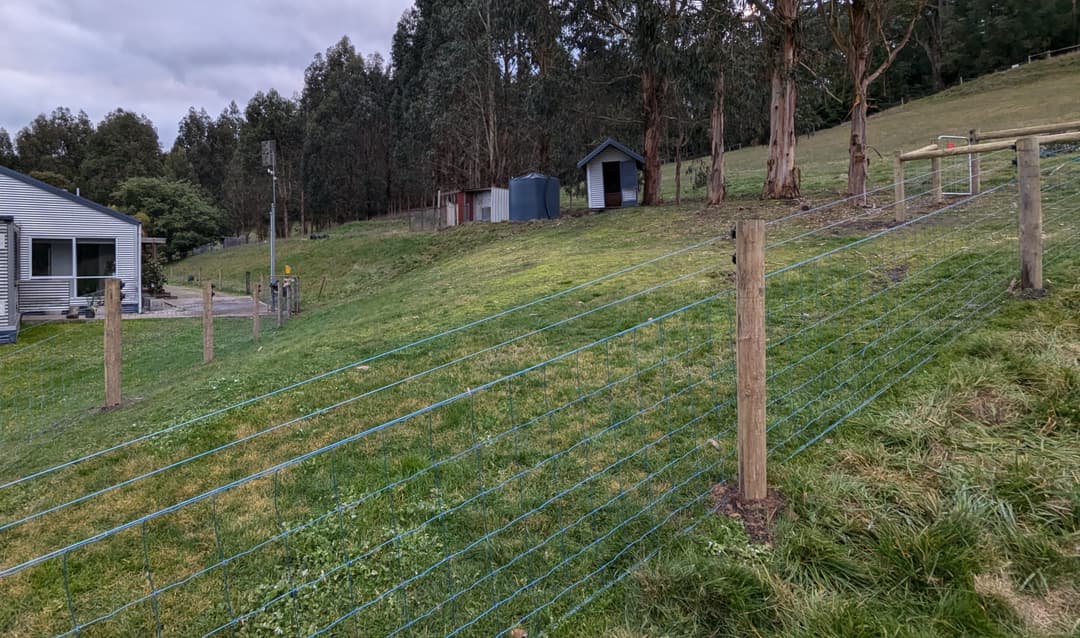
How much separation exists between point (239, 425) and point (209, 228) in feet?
166

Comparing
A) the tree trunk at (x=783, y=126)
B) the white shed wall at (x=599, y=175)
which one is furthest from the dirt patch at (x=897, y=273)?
the white shed wall at (x=599, y=175)

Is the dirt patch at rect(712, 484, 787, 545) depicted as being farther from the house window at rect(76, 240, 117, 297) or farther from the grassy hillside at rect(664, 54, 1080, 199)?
the house window at rect(76, 240, 117, 297)

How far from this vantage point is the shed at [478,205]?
91.1 feet

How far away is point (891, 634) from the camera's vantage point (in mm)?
2271

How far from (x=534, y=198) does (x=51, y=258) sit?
15.6 m

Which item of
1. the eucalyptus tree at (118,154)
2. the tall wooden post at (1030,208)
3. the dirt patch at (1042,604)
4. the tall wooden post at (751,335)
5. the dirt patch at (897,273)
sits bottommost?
the dirt patch at (1042,604)

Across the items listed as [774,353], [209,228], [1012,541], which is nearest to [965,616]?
[1012,541]

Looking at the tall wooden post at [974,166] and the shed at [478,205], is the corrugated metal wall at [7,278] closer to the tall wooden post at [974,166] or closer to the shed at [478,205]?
the shed at [478,205]

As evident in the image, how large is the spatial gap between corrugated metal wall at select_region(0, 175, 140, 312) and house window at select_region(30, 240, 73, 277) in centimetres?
31

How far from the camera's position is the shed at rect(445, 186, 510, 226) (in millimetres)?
27781

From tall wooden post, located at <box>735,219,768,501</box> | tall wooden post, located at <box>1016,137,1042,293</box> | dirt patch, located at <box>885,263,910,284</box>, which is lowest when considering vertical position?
tall wooden post, located at <box>735,219,768,501</box>

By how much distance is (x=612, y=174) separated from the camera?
23.5m

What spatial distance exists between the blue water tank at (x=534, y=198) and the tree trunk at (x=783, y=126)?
10161 mm

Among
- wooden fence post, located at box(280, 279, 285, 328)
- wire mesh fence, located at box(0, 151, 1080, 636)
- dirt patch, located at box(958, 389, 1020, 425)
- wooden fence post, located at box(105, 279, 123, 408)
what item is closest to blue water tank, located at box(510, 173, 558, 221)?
wooden fence post, located at box(280, 279, 285, 328)
